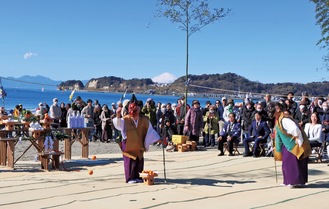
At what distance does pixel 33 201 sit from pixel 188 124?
786 cm

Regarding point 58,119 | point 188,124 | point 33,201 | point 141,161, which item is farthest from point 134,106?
point 58,119

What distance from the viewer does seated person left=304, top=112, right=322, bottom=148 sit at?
10.6 meters

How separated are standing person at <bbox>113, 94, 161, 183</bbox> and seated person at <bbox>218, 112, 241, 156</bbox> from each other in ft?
13.2

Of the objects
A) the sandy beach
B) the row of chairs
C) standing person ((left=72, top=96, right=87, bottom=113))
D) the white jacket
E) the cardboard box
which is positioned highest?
standing person ((left=72, top=96, right=87, bottom=113))

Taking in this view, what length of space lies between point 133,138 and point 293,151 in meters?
2.47

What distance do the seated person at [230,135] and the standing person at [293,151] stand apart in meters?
3.95

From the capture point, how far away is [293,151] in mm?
7742

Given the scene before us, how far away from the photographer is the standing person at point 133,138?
7938 mm

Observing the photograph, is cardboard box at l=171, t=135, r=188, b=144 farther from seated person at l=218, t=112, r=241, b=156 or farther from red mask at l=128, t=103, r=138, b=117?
red mask at l=128, t=103, r=138, b=117

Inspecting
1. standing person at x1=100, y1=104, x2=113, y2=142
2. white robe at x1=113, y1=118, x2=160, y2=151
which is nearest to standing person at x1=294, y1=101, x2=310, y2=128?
white robe at x1=113, y1=118, x2=160, y2=151

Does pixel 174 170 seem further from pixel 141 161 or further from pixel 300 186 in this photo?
pixel 300 186

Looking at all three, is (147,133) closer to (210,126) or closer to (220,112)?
(210,126)

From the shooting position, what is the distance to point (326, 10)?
18.4 m

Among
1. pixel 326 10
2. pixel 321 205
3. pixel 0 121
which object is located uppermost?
pixel 326 10
